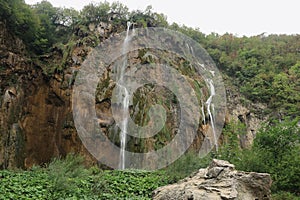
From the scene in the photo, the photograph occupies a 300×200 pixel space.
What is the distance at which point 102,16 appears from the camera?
23.8 meters

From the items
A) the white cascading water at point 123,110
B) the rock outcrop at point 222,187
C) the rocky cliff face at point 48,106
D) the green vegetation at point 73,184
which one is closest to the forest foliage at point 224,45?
the rocky cliff face at point 48,106

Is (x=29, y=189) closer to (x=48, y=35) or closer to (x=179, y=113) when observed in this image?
(x=179, y=113)

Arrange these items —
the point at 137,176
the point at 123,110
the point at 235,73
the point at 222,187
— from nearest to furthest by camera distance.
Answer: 1. the point at 222,187
2. the point at 137,176
3. the point at 123,110
4. the point at 235,73

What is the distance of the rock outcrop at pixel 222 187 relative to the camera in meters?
6.32

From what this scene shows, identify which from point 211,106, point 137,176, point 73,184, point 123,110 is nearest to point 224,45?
point 211,106

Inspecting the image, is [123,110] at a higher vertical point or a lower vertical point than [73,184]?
higher

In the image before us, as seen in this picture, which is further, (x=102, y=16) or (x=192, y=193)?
(x=102, y=16)

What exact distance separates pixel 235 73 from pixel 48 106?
71.4 feet

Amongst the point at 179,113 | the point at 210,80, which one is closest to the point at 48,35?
the point at 179,113

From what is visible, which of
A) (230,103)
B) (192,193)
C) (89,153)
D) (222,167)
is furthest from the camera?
(230,103)

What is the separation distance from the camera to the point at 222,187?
661 centimetres

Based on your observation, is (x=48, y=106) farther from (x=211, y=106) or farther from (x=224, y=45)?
(x=224, y=45)

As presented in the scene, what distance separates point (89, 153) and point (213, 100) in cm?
Answer: 1233

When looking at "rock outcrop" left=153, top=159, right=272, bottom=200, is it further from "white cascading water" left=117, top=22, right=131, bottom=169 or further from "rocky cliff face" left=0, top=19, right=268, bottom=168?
"rocky cliff face" left=0, top=19, right=268, bottom=168
